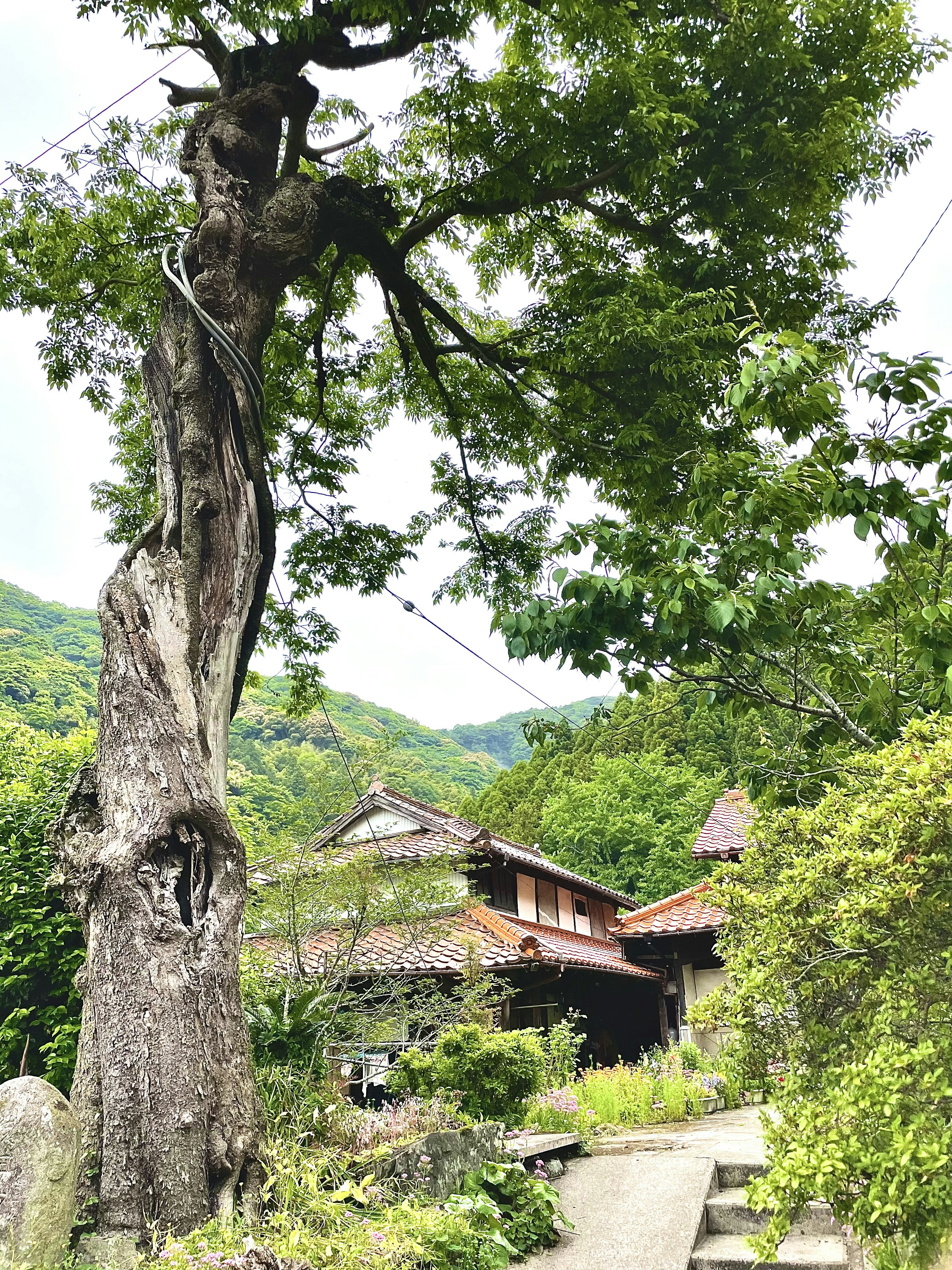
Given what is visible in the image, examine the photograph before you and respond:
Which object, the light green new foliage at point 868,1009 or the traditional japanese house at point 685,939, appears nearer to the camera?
the light green new foliage at point 868,1009

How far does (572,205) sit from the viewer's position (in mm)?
7215

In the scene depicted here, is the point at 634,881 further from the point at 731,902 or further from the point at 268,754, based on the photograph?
the point at 731,902

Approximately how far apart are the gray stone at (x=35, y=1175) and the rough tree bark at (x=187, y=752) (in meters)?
0.21

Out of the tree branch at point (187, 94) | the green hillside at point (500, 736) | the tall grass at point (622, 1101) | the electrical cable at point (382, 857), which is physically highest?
the green hillside at point (500, 736)

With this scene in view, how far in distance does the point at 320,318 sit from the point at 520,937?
1027cm

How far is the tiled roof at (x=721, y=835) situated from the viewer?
622 inches

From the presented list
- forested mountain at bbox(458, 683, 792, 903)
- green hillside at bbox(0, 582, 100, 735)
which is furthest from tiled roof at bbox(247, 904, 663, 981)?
forested mountain at bbox(458, 683, 792, 903)

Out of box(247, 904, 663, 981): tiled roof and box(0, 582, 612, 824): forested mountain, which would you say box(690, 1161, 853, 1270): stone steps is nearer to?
box(247, 904, 663, 981): tiled roof

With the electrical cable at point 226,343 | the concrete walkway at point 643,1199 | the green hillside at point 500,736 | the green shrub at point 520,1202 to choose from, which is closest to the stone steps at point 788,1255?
the concrete walkway at point 643,1199

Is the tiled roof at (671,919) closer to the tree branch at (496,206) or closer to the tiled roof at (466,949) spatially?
the tiled roof at (466,949)

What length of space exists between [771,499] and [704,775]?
3281 centimetres

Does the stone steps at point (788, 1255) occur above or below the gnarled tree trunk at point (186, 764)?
below

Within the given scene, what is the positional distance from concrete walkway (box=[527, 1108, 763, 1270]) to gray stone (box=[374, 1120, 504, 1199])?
0.71 metres

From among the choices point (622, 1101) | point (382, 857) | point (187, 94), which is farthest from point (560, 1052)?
point (187, 94)
